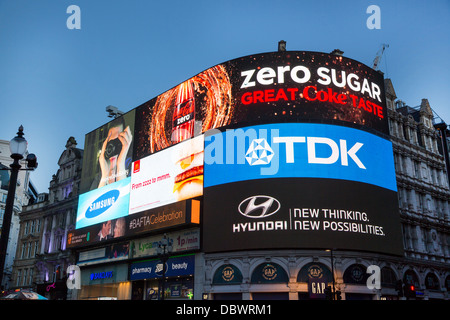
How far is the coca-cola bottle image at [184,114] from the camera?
46.2 meters

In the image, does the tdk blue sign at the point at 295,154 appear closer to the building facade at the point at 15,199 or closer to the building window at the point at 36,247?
the building window at the point at 36,247

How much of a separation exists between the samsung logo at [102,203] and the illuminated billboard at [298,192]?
15867mm

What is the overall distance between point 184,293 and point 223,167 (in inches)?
483

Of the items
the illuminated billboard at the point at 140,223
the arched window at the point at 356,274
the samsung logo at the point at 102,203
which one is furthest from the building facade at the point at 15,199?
the arched window at the point at 356,274

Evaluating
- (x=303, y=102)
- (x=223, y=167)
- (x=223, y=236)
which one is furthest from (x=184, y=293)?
(x=303, y=102)

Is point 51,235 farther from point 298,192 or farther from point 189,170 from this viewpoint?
point 298,192

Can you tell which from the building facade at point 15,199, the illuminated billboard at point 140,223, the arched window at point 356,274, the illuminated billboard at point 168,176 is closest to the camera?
the arched window at point 356,274

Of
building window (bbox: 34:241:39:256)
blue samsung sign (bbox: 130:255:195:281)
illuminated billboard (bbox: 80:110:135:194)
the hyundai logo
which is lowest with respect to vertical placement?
blue samsung sign (bbox: 130:255:195:281)

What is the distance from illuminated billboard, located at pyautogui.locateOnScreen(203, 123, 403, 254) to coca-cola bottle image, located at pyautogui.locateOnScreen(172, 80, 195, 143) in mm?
5447

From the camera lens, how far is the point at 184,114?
47.5 m

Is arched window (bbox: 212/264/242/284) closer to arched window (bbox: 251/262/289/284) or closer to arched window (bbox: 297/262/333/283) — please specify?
arched window (bbox: 251/262/289/284)

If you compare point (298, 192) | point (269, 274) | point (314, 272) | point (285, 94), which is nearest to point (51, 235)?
point (269, 274)

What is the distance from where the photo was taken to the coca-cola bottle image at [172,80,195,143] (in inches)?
1821

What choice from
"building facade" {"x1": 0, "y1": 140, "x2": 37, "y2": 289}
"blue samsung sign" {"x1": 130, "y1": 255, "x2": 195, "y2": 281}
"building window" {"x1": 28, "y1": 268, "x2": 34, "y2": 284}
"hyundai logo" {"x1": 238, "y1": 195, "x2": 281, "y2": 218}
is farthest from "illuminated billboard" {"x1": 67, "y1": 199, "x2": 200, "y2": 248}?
"building facade" {"x1": 0, "y1": 140, "x2": 37, "y2": 289}
